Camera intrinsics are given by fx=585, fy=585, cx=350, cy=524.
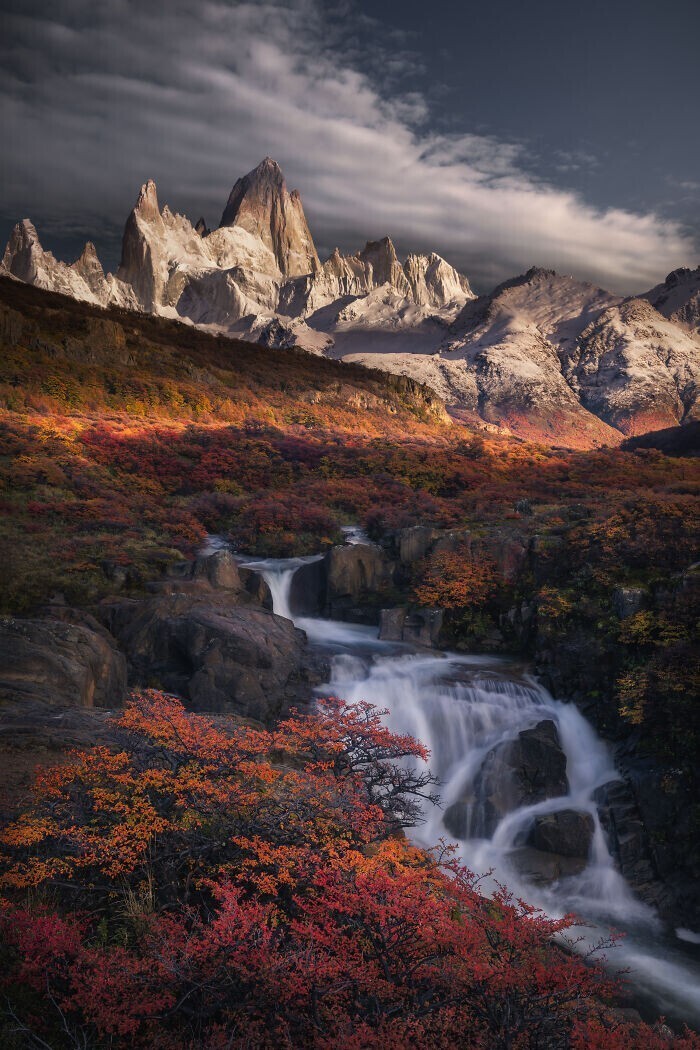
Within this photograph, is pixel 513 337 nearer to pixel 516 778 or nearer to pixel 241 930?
pixel 516 778

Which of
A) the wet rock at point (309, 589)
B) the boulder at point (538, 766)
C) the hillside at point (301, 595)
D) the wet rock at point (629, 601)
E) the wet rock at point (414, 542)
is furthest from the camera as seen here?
the wet rock at point (414, 542)

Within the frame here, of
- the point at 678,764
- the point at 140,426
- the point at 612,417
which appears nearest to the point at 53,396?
the point at 140,426

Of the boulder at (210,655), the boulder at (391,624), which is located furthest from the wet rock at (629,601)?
the boulder at (210,655)

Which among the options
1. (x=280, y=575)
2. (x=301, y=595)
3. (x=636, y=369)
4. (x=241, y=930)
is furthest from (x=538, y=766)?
(x=636, y=369)

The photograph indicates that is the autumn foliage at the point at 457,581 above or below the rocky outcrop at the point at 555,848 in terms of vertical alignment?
above

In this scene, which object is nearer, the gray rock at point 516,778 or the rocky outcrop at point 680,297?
the gray rock at point 516,778

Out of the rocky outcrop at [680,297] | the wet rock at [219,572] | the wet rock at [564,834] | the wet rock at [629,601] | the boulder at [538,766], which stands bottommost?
the wet rock at [564,834]

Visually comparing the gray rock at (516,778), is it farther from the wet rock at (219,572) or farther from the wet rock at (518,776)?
the wet rock at (219,572)
